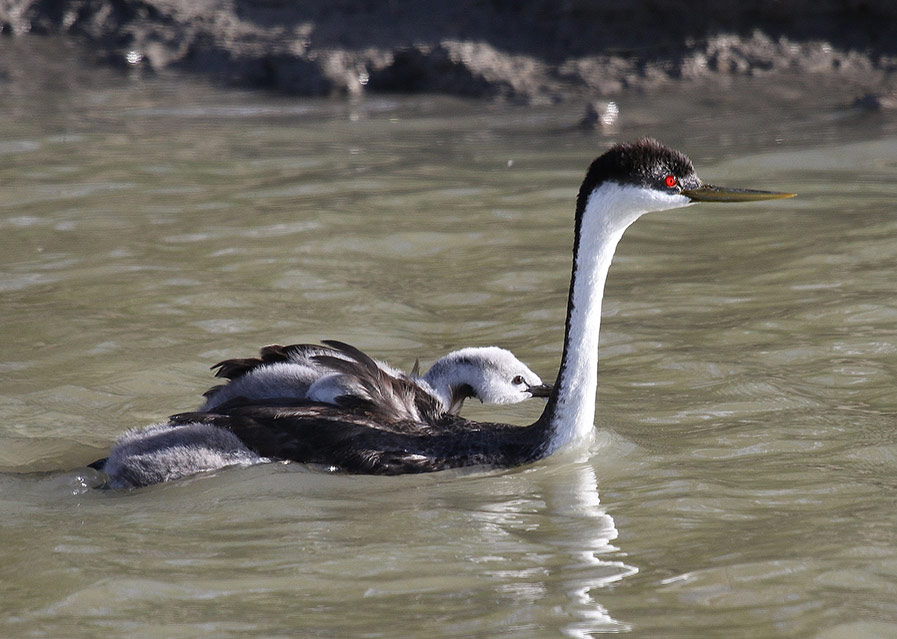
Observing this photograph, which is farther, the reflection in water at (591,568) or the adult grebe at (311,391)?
the adult grebe at (311,391)

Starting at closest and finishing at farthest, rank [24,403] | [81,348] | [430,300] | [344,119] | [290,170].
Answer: [24,403] → [81,348] → [430,300] → [290,170] → [344,119]

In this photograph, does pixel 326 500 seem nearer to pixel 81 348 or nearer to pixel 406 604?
pixel 406 604

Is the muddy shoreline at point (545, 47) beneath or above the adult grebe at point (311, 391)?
above

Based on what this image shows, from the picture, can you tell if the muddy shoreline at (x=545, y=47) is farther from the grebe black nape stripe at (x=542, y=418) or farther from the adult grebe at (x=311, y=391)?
the grebe black nape stripe at (x=542, y=418)

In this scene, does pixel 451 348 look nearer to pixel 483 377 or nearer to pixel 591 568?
pixel 483 377

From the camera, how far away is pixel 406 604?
4.43m

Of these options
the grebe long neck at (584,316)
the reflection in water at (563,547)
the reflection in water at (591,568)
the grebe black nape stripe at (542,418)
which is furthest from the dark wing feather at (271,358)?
the reflection in water at (591,568)

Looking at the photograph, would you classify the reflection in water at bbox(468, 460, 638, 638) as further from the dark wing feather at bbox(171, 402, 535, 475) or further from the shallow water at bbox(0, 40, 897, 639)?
the dark wing feather at bbox(171, 402, 535, 475)

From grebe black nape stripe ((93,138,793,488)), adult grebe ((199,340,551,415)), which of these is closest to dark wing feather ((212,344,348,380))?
adult grebe ((199,340,551,415))

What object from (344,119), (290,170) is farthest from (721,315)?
(344,119)

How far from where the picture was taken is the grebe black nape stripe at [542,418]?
5.86 meters

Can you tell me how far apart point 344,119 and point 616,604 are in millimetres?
9745

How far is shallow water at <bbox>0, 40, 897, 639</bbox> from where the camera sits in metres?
4.52

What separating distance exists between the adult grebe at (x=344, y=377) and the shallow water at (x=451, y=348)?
25 cm
